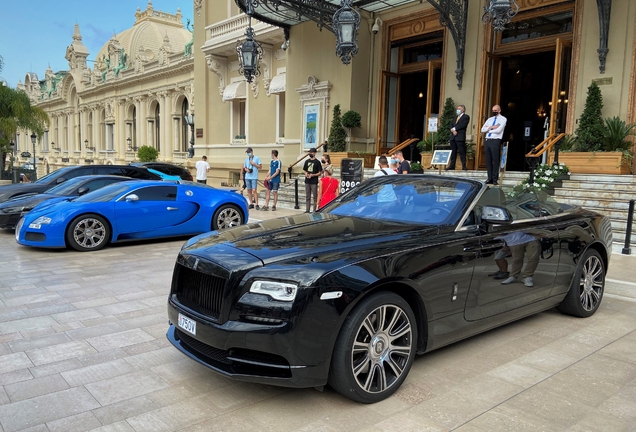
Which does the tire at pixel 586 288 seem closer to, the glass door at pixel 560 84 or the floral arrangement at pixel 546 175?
the floral arrangement at pixel 546 175

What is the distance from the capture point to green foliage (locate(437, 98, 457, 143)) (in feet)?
51.3

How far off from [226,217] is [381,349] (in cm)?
748

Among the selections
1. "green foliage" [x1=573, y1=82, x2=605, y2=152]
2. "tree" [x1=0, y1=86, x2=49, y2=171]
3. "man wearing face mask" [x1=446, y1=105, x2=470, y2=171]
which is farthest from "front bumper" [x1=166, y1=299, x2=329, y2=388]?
"tree" [x1=0, y1=86, x2=49, y2=171]

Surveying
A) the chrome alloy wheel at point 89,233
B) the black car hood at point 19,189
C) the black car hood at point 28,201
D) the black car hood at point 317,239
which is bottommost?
the chrome alloy wheel at point 89,233

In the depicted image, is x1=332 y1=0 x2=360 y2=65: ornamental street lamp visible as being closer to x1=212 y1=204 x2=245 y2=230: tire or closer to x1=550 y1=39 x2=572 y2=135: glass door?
x1=212 y1=204 x2=245 y2=230: tire

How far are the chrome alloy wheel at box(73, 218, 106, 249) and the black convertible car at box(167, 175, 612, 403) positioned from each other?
18.3 ft

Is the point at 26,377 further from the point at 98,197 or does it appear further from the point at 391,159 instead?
the point at 391,159

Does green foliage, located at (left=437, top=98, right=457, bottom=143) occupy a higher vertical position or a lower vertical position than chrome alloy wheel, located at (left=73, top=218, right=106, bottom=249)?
higher

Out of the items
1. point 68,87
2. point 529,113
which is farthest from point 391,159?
point 68,87

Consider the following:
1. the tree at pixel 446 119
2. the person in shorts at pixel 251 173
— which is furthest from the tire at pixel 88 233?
the tree at pixel 446 119

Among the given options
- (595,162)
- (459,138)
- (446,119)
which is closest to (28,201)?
(459,138)

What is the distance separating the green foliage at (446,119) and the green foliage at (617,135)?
4.69 metres

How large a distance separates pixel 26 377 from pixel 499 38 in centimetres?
1555

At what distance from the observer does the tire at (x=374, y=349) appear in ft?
10.5
